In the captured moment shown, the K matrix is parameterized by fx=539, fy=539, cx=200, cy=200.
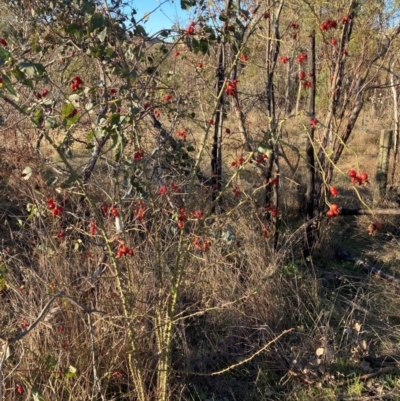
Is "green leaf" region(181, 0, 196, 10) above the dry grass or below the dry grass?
above

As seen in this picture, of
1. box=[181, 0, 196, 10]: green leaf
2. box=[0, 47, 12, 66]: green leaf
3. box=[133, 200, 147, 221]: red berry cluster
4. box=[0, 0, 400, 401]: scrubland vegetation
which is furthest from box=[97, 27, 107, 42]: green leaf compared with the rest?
box=[133, 200, 147, 221]: red berry cluster

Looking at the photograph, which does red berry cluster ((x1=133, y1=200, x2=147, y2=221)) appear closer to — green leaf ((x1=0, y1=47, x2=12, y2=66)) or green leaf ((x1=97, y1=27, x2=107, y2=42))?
green leaf ((x1=97, y1=27, x2=107, y2=42))

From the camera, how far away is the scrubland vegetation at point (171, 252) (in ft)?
7.57

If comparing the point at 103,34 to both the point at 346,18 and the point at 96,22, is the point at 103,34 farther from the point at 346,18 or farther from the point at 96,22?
the point at 346,18

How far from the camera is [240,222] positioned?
14.2ft

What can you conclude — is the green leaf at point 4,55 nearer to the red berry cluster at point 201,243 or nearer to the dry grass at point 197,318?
the dry grass at point 197,318

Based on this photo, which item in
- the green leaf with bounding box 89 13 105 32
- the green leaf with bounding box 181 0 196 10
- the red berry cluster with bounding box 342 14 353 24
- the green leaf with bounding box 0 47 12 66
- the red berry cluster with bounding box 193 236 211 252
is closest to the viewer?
the green leaf with bounding box 0 47 12 66

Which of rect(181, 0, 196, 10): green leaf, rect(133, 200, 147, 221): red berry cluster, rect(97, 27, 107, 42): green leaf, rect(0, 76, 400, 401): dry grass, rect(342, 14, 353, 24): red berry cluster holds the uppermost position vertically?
rect(342, 14, 353, 24): red berry cluster

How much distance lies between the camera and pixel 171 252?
150 inches

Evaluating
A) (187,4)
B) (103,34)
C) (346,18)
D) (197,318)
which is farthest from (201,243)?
(346,18)

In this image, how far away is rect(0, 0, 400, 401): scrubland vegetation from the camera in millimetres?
2307

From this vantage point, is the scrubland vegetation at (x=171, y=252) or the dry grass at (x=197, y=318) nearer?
the scrubland vegetation at (x=171, y=252)

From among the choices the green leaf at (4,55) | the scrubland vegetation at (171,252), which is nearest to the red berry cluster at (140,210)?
the scrubland vegetation at (171,252)

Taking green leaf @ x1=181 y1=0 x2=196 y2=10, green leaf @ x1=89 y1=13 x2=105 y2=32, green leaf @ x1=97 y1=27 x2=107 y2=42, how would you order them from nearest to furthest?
green leaf @ x1=89 y1=13 x2=105 y2=32 → green leaf @ x1=97 y1=27 x2=107 y2=42 → green leaf @ x1=181 y1=0 x2=196 y2=10
